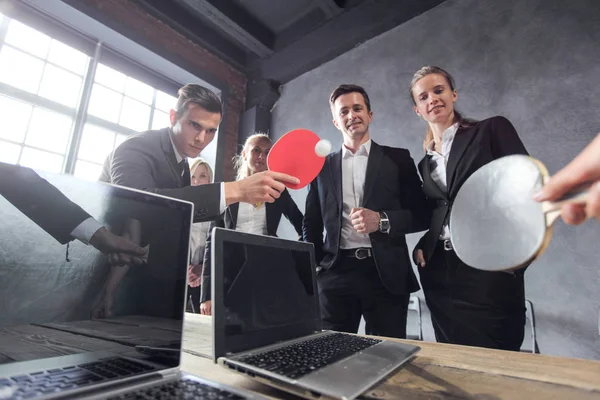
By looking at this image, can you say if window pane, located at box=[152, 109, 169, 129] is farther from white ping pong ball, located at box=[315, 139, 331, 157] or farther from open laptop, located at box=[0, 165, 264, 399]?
open laptop, located at box=[0, 165, 264, 399]

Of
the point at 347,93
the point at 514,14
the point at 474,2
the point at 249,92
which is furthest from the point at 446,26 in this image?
the point at 249,92

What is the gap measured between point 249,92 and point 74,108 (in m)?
1.93

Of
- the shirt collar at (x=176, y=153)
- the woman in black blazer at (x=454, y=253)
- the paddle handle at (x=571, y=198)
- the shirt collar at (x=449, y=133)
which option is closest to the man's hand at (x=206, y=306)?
the shirt collar at (x=176, y=153)

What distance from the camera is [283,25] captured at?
146 inches

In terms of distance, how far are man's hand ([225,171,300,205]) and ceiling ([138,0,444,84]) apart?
265 cm

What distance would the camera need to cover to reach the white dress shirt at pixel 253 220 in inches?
71.6

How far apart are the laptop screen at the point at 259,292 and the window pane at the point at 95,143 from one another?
312cm

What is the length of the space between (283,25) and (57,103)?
243 centimetres

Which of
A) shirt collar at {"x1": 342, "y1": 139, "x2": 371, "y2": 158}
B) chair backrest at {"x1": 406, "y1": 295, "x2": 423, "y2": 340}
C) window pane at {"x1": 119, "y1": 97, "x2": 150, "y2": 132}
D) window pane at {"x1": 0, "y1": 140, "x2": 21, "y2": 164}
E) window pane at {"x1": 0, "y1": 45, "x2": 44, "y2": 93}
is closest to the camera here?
shirt collar at {"x1": 342, "y1": 139, "x2": 371, "y2": 158}

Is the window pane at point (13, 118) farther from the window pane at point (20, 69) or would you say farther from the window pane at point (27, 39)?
the window pane at point (27, 39)

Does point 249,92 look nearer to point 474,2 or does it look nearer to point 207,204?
point 474,2

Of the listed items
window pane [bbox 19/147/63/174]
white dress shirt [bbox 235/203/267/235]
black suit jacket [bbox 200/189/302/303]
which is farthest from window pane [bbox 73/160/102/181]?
white dress shirt [bbox 235/203/267/235]

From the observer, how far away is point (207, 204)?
43.2 inches

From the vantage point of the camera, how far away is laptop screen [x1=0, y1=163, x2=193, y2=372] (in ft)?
1.37
